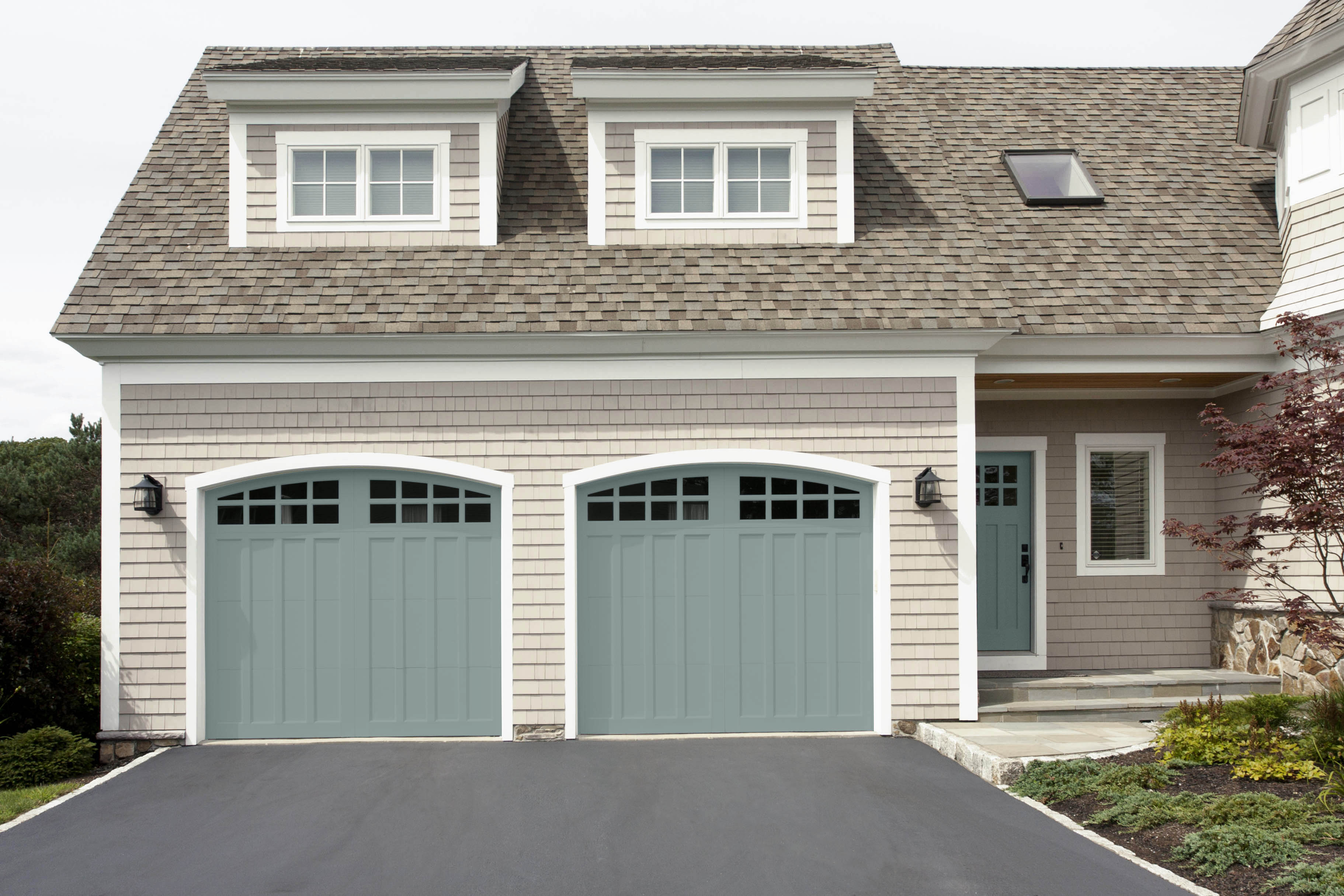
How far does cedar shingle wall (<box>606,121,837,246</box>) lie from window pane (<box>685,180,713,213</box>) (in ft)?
0.80

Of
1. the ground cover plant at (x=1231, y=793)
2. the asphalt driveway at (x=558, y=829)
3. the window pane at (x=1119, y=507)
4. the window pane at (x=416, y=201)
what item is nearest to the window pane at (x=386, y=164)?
the window pane at (x=416, y=201)

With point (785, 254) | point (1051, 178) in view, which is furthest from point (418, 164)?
point (1051, 178)

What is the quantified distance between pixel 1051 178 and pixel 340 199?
7378 millimetres

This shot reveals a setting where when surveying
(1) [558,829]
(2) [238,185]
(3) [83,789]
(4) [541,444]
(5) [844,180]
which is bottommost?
(3) [83,789]

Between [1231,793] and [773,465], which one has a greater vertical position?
[773,465]

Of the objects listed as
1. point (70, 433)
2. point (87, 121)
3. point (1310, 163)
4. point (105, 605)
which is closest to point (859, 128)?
point (1310, 163)

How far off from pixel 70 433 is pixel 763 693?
22.7m

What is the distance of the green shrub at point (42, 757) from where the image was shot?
6.88 metres

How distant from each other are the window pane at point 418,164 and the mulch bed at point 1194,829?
23.9ft

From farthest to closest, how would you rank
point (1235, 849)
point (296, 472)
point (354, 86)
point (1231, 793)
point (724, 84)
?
point (724, 84)
point (354, 86)
point (296, 472)
point (1231, 793)
point (1235, 849)

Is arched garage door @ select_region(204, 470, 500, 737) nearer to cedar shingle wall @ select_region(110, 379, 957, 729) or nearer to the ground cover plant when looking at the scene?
cedar shingle wall @ select_region(110, 379, 957, 729)

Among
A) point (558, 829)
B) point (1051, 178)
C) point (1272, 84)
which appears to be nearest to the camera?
point (558, 829)

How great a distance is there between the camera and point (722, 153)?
873 cm

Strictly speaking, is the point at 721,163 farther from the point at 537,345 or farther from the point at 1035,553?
the point at 1035,553
